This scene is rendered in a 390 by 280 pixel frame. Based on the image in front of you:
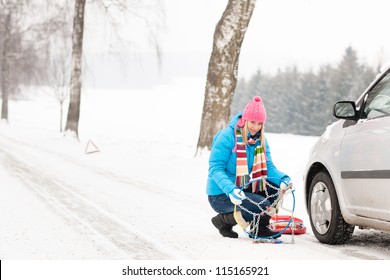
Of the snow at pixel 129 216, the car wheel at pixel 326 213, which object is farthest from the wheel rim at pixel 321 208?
the snow at pixel 129 216

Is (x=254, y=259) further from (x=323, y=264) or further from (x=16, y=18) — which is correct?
(x=16, y=18)

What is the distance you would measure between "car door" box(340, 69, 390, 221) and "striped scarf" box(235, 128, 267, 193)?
827 millimetres

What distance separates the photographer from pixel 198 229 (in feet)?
21.8

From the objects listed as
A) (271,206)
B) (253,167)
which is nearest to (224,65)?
(253,167)

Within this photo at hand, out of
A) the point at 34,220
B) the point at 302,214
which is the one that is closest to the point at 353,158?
the point at 302,214

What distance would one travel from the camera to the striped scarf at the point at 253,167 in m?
5.88

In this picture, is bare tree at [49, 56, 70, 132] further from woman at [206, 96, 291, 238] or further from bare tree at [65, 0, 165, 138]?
woman at [206, 96, 291, 238]

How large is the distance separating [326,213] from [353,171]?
686 millimetres

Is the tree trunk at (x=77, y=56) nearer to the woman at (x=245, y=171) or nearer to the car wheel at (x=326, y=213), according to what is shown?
the woman at (x=245, y=171)

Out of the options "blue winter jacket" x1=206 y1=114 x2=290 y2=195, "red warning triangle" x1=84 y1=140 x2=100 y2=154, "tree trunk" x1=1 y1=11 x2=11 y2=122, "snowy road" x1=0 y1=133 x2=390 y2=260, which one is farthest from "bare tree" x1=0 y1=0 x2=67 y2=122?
"blue winter jacket" x1=206 y1=114 x2=290 y2=195

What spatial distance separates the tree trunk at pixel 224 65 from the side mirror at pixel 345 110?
25.9 feet

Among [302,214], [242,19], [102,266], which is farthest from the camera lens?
[242,19]

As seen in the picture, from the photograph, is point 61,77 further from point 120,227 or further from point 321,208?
point 321,208

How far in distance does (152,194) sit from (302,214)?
2.75 m
